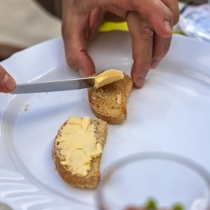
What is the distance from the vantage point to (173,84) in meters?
1.16

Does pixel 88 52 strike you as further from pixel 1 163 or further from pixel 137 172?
pixel 137 172

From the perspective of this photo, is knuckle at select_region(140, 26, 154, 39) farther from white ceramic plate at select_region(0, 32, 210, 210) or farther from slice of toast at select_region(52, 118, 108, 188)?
slice of toast at select_region(52, 118, 108, 188)

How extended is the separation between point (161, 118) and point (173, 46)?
30 centimetres

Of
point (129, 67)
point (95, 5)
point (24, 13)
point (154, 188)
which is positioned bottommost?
point (24, 13)

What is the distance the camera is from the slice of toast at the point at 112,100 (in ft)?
3.39

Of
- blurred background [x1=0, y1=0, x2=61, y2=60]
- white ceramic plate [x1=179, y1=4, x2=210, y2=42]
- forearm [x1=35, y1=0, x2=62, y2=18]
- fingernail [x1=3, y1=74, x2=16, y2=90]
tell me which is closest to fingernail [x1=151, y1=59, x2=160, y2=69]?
white ceramic plate [x1=179, y1=4, x2=210, y2=42]

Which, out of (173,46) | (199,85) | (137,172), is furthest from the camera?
(173,46)

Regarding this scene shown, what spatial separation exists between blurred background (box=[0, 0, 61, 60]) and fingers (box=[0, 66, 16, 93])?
40.0 inches

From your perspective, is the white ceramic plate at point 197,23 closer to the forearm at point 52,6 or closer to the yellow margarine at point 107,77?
the yellow margarine at point 107,77

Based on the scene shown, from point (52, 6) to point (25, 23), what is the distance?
0.38 meters

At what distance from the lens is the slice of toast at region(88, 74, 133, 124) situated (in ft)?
3.39

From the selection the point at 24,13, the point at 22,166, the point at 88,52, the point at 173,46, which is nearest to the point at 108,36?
the point at 88,52

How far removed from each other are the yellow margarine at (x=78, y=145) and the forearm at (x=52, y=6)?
3.09 feet

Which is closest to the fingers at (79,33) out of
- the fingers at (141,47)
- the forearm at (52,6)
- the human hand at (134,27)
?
the human hand at (134,27)
